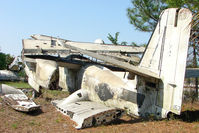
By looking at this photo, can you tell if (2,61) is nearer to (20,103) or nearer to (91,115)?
(20,103)

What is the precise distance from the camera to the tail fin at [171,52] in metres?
6.88

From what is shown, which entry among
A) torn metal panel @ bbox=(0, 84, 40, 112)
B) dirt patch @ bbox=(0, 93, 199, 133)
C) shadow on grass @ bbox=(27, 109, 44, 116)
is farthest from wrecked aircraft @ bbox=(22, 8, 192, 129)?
torn metal panel @ bbox=(0, 84, 40, 112)

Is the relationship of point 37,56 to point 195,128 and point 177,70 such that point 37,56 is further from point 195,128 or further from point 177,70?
point 195,128

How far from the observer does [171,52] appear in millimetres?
7438

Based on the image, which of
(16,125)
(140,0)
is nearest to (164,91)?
(16,125)

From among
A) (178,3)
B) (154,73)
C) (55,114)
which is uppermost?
(178,3)

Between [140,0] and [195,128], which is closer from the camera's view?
[195,128]

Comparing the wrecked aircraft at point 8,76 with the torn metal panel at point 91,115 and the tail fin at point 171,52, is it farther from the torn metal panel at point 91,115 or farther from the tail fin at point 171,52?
the tail fin at point 171,52

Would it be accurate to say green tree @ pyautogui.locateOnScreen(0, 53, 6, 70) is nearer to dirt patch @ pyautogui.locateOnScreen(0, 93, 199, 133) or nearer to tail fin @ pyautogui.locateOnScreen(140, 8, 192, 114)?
dirt patch @ pyautogui.locateOnScreen(0, 93, 199, 133)

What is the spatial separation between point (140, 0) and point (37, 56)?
13.3 metres

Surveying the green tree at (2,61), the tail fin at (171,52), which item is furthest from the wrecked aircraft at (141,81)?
the green tree at (2,61)

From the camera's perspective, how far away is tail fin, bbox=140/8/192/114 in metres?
6.88

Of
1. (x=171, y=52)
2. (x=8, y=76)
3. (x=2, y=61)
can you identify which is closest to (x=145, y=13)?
(x=171, y=52)

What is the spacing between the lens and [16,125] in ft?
24.6
